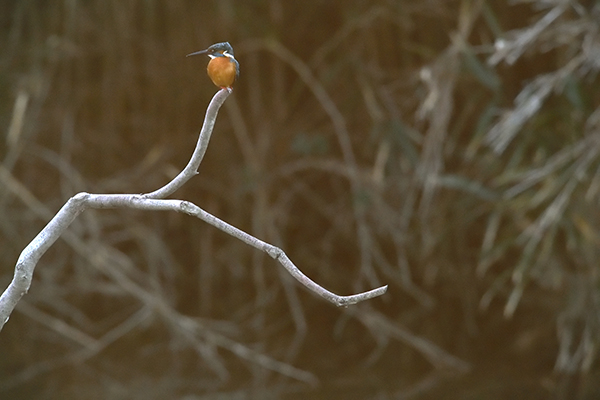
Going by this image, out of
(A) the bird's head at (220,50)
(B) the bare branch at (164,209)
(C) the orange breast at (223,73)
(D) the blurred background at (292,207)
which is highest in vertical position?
(D) the blurred background at (292,207)

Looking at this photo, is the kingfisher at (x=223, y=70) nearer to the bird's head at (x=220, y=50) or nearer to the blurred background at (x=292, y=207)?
the bird's head at (x=220, y=50)

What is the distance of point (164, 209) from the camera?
0.43 meters

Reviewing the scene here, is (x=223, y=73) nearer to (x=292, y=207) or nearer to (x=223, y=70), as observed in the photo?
(x=223, y=70)

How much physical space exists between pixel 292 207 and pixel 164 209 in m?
1.49

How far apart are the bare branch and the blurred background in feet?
3.72

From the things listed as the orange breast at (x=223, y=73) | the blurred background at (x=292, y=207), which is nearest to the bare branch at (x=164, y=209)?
the orange breast at (x=223, y=73)

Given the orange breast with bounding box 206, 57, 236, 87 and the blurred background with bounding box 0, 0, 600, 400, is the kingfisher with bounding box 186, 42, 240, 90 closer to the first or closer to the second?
the orange breast with bounding box 206, 57, 236, 87

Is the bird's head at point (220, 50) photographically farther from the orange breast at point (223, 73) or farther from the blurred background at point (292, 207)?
the blurred background at point (292, 207)

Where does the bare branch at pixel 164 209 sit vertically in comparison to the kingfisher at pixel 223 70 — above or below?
below

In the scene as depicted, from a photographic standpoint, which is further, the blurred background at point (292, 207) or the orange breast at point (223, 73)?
Result: the blurred background at point (292, 207)

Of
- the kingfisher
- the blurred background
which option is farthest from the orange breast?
the blurred background

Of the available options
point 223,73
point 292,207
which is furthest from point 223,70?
point 292,207

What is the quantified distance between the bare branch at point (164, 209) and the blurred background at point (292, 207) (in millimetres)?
1133

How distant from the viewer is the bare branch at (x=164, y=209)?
40 cm
